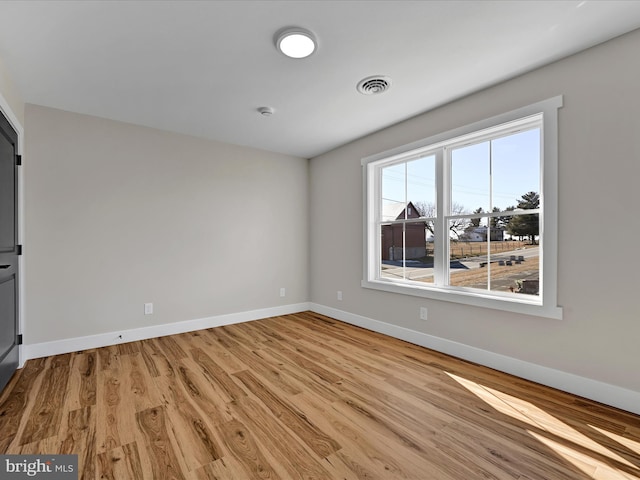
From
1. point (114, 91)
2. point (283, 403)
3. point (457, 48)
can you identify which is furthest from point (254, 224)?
point (457, 48)

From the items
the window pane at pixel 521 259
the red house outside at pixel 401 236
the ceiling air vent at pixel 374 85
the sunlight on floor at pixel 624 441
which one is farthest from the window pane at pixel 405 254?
the sunlight on floor at pixel 624 441

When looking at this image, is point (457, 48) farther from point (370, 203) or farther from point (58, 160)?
point (58, 160)

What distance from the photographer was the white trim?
9.95 ft

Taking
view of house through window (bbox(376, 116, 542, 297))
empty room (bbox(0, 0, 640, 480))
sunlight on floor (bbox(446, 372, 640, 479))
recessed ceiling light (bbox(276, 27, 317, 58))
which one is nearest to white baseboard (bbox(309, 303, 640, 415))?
empty room (bbox(0, 0, 640, 480))

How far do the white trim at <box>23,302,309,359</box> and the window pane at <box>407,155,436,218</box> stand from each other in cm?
256

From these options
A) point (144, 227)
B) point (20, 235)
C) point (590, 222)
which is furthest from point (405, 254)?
point (20, 235)

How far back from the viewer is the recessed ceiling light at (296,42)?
6.54ft

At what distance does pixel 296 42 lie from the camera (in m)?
2.08

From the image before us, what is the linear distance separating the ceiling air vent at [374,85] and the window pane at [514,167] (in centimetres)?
117

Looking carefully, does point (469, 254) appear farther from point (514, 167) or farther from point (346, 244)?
point (346, 244)

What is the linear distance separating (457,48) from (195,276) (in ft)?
12.2

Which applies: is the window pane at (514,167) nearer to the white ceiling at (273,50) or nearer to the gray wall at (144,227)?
the white ceiling at (273,50)

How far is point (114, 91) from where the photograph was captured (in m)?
2.76

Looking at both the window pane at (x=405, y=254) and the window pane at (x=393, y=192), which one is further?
the window pane at (x=393, y=192)
